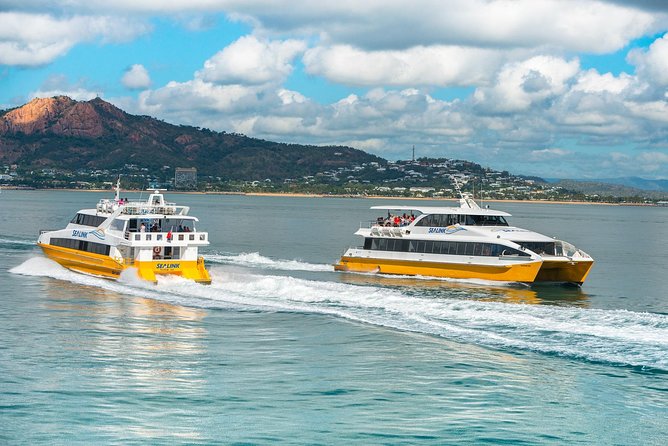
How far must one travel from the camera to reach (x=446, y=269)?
53375 mm

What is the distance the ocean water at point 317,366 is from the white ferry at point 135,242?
1305mm

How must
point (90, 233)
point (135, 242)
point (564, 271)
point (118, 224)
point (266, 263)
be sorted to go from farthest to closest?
point (266, 263) → point (564, 271) → point (90, 233) → point (118, 224) → point (135, 242)

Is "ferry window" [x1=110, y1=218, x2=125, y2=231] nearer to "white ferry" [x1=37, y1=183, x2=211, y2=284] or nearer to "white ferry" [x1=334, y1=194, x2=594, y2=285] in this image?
"white ferry" [x1=37, y1=183, x2=211, y2=284]

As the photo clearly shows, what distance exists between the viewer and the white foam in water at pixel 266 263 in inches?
2311

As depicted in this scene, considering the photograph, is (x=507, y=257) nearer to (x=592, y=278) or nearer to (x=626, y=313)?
(x=592, y=278)

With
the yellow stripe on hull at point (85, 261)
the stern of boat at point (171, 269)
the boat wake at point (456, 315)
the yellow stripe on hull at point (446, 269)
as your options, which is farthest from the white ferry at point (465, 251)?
the yellow stripe on hull at point (85, 261)

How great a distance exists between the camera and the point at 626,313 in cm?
3450

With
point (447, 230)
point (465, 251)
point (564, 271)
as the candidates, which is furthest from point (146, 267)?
point (564, 271)

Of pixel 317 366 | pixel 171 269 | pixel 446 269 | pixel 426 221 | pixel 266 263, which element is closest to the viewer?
pixel 317 366

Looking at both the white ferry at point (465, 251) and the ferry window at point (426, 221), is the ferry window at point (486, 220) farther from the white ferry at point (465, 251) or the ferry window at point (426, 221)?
the ferry window at point (426, 221)

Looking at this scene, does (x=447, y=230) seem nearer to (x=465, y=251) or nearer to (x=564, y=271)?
(x=465, y=251)

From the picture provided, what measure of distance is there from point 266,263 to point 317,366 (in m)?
34.5

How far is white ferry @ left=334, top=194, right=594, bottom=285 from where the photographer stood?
50.2m

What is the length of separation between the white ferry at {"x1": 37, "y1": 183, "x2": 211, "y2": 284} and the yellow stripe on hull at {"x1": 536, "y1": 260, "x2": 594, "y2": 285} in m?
20.5
